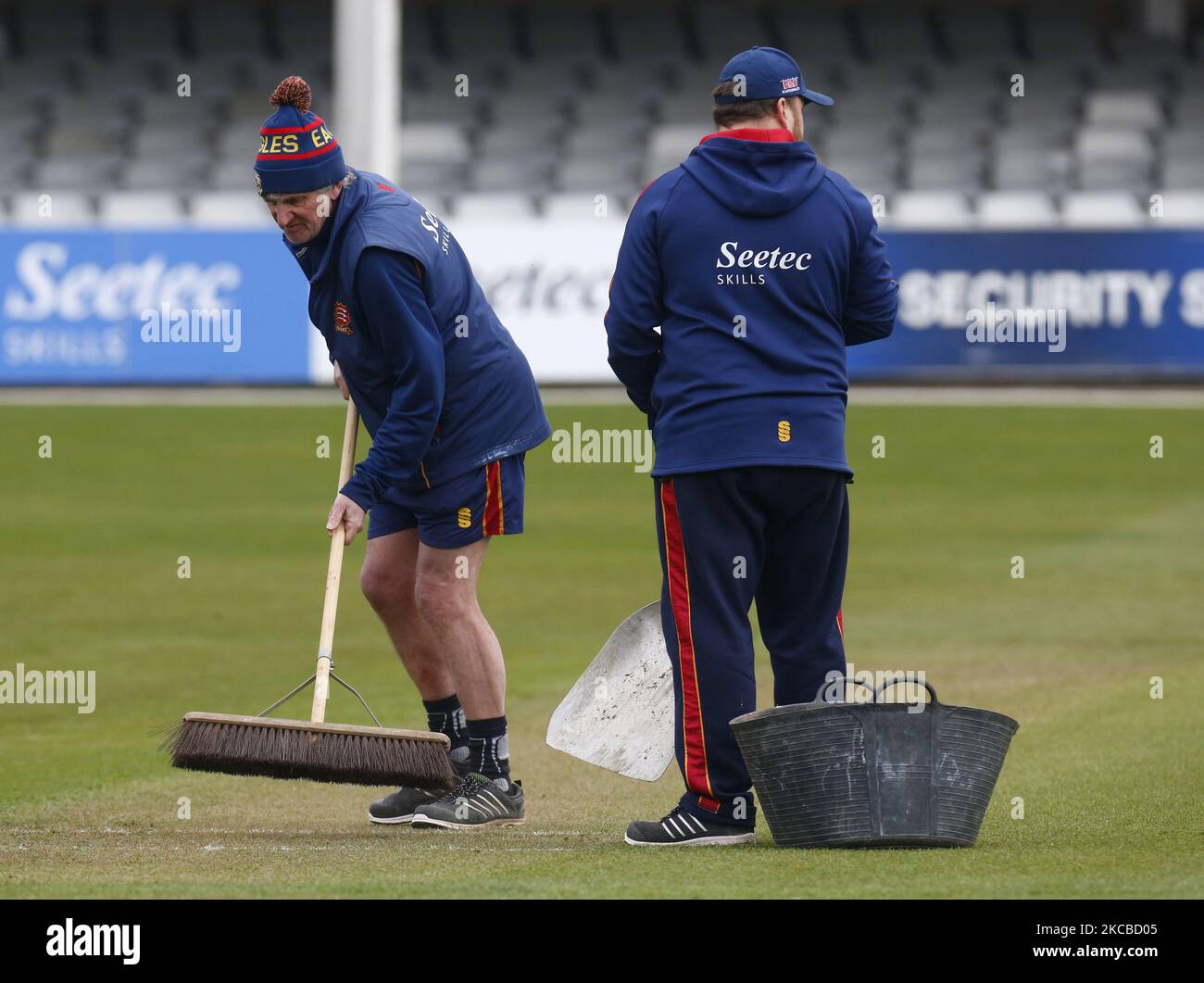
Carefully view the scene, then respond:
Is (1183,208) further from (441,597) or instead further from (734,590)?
(734,590)

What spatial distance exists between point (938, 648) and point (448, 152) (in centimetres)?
2060

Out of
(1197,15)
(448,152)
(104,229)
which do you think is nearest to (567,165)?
(448,152)

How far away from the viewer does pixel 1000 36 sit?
33906 mm

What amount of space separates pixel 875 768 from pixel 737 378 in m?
1.17

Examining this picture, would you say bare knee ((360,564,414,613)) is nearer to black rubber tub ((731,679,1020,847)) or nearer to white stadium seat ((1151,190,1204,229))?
black rubber tub ((731,679,1020,847))

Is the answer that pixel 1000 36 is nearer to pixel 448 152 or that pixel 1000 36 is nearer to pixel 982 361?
pixel 448 152

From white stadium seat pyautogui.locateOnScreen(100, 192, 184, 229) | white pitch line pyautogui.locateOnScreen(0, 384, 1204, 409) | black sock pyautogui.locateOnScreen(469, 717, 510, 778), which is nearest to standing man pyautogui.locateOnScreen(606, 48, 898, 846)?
black sock pyautogui.locateOnScreen(469, 717, 510, 778)

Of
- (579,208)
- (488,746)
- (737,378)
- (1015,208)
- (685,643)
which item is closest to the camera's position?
(737,378)

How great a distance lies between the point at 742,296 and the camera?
6.00 metres

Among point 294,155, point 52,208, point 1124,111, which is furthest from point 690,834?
point 1124,111

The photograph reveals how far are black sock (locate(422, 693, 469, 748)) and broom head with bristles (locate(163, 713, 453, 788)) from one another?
0.83 meters

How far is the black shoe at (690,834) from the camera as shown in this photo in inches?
239

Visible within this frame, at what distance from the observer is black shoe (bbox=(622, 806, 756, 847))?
20.0ft

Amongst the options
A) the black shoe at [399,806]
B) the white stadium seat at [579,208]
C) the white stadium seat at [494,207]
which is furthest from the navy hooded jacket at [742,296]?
the white stadium seat at [494,207]
